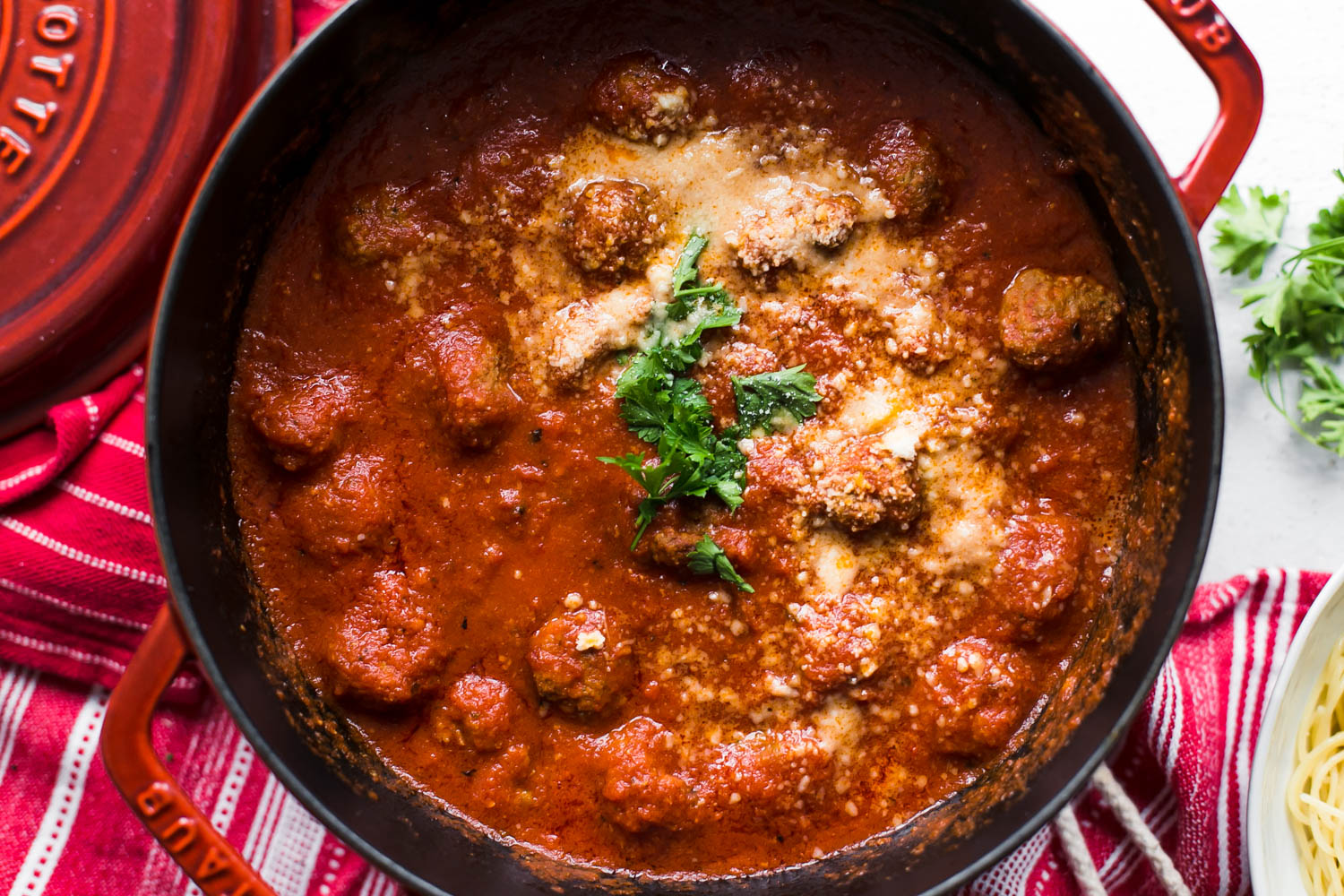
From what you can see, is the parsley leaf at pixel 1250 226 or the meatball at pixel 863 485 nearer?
the meatball at pixel 863 485

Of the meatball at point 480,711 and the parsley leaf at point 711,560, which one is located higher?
the parsley leaf at point 711,560

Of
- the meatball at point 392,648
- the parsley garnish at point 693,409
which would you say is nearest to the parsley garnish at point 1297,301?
the parsley garnish at point 693,409

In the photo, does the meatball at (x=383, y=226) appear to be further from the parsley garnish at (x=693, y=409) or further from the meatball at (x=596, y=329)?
the parsley garnish at (x=693, y=409)

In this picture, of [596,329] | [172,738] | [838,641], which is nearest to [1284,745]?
[838,641]

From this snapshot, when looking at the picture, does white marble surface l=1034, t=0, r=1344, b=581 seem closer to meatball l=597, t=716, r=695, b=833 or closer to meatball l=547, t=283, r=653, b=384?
meatball l=547, t=283, r=653, b=384

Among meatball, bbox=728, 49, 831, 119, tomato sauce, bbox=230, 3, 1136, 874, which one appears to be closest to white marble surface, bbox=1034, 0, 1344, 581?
tomato sauce, bbox=230, 3, 1136, 874

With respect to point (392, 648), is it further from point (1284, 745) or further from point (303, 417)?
point (1284, 745)

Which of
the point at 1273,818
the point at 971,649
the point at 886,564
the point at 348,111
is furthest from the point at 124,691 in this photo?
the point at 1273,818
